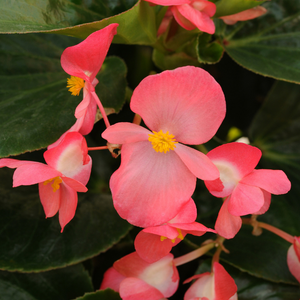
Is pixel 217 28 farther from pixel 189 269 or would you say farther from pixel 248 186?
pixel 189 269

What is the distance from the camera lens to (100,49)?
324 millimetres

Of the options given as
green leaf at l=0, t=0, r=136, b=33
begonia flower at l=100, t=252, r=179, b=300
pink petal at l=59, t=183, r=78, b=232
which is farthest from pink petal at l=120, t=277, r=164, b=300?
green leaf at l=0, t=0, r=136, b=33

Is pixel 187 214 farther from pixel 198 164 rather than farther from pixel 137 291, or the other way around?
pixel 137 291

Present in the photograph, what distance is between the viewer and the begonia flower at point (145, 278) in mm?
425

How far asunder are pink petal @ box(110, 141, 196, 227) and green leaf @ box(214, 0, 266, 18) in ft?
0.83

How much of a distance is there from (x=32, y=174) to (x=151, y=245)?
167 mm

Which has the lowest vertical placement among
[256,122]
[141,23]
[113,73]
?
[256,122]

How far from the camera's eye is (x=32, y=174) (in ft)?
1.08

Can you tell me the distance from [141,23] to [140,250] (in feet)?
1.03

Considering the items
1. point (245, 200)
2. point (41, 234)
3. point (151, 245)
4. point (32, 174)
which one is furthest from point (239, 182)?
point (41, 234)

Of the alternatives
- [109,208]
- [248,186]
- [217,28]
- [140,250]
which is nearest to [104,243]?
[109,208]

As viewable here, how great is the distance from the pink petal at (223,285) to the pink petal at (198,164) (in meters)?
0.18

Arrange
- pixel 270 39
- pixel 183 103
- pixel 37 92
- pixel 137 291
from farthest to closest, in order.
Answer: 1. pixel 270 39
2. pixel 37 92
3. pixel 137 291
4. pixel 183 103

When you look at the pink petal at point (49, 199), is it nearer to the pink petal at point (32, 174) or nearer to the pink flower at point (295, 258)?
the pink petal at point (32, 174)
